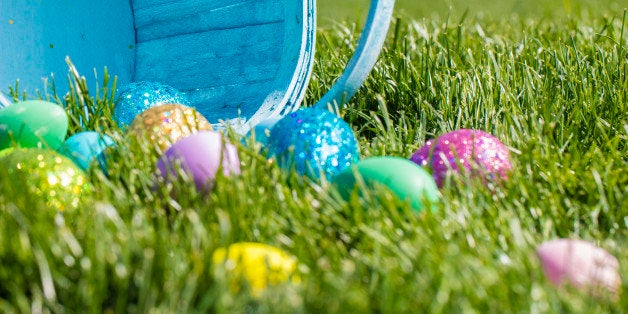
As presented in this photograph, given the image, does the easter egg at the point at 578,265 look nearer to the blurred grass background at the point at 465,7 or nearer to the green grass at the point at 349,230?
the green grass at the point at 349,230

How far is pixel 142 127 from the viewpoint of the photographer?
2053mm

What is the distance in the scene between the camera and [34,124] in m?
2.07

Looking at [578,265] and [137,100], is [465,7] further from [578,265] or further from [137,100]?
[578,265]

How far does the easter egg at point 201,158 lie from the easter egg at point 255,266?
41 cm

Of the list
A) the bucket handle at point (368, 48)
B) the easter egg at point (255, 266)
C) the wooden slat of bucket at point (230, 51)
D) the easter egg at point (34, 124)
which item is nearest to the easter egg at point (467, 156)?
the bucket handle at point (368, 48)

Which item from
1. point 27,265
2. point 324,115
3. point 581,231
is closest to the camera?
point 27,265

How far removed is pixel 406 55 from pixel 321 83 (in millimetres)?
315

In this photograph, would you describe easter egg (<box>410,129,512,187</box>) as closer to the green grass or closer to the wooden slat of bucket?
the green grass

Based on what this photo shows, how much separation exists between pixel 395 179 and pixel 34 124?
→ 973 mm

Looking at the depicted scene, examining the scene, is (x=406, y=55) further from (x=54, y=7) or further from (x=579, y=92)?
(x=54, y=7)

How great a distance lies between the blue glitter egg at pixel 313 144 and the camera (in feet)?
6.19

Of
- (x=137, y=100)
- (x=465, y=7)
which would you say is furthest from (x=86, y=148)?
(x=465, y=7)

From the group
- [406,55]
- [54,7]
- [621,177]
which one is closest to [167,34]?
[54,7]

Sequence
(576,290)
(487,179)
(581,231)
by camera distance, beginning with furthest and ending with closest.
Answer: (487,179) < (581,231) < (576,290)
